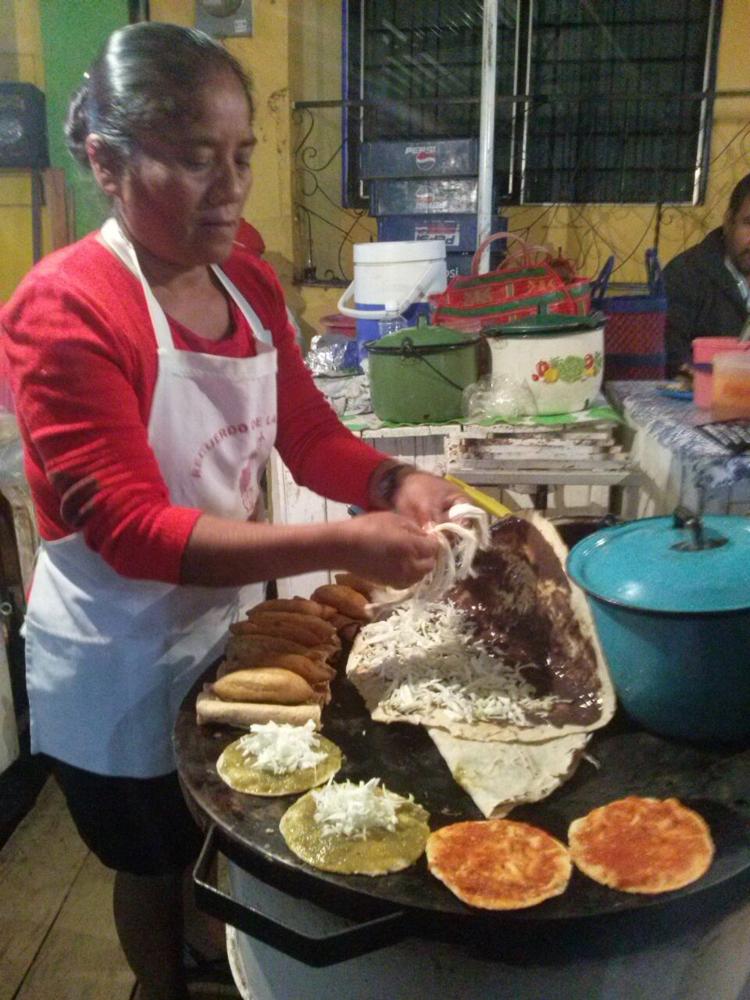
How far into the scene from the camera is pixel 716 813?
1.01 metres

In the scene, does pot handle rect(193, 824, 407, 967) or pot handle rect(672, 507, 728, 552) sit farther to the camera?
pot handle rect(672, 507, 728, 552)

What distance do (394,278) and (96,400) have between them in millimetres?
2338

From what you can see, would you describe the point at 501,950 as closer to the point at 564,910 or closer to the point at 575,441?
the point at 564,910

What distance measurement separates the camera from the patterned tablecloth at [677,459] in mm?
1629

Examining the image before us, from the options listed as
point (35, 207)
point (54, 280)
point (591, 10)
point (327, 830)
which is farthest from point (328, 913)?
point (591, 10)

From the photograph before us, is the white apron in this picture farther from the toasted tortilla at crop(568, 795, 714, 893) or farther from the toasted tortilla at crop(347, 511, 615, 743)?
the toasted tortilla at crop(568, 795, 714, 893)

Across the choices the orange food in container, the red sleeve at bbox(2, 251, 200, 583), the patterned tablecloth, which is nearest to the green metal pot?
the patterned tablecloth

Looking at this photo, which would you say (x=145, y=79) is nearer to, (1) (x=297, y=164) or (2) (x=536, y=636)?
(2) (x=536, y=636)

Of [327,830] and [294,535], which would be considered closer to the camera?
[327,830]

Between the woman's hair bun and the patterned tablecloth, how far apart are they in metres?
1.28

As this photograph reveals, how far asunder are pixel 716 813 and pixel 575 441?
143cm

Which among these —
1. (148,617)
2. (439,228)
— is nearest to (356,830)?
(148,617)

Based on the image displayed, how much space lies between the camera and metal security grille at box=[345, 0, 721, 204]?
5445 mm

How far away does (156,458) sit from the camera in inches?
51.8
